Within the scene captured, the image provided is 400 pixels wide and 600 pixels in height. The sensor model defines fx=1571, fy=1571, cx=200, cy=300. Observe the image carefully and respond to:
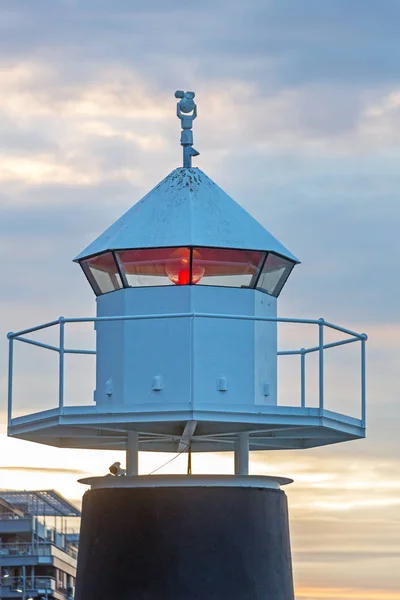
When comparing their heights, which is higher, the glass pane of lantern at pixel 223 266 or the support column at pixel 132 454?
the glass pane of lantern at pixel 223 266

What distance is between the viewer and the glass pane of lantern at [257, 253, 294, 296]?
17.6 meters

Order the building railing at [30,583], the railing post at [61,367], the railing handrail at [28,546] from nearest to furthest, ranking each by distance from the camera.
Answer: the railing post at [61,367]
the building railing at [30,583]
the railing handrail at [28,546]

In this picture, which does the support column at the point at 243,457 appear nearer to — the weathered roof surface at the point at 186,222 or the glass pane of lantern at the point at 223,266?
the glass pane of lantern at the point at 223,266

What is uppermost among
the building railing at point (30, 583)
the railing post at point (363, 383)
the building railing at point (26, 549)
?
the railing post at point (363, 383)

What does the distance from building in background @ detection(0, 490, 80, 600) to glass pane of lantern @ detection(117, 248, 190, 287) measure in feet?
164

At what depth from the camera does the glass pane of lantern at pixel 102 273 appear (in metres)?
17.5

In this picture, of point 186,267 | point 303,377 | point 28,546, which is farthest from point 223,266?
point 28,546

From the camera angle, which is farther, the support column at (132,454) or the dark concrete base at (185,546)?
the support column at (132,454)

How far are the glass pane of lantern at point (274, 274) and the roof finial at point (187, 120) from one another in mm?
1598

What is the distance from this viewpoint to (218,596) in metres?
17.1

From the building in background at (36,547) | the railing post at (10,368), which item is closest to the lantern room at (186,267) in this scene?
the railing post at (10,368)

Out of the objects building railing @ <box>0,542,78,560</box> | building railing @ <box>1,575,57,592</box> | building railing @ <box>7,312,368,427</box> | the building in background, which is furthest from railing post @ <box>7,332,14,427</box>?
building railing @ <box>0,542,78,560</box>

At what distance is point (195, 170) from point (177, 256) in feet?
5.02

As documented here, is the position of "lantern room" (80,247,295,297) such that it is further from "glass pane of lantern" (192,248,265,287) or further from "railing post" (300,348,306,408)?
"railing post" (300,348,306,408)
